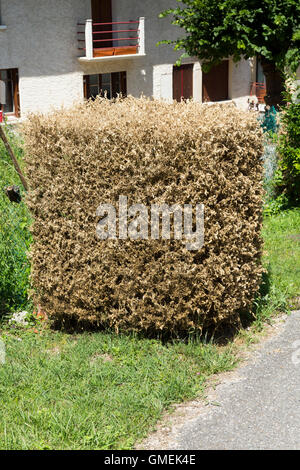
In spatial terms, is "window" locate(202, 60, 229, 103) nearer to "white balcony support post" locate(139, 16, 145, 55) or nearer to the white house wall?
"white balcony support post" locate(139, 16, 145, 55)

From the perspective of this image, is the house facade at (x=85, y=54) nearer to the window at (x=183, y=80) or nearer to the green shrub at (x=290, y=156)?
the window at (x=183, y=80)

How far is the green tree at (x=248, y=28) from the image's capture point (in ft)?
45.7

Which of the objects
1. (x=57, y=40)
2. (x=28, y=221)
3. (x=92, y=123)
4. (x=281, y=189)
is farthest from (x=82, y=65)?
(x=92, y=123)

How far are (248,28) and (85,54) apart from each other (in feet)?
32.1

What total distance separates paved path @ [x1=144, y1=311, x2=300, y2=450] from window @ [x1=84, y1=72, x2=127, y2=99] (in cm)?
1895

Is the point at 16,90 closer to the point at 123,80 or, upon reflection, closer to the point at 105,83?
the point at 105,83

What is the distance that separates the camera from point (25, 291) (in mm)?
6770

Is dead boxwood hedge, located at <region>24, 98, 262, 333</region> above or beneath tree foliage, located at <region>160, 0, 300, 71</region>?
beneath

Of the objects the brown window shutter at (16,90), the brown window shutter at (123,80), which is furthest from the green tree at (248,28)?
the brown window shutter at (123,80)

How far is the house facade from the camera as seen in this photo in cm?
2091

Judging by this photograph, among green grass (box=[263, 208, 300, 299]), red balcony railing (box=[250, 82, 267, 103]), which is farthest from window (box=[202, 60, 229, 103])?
green grass (box=[263, 208, 300, 299])

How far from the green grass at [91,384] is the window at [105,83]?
18225 millimetres
